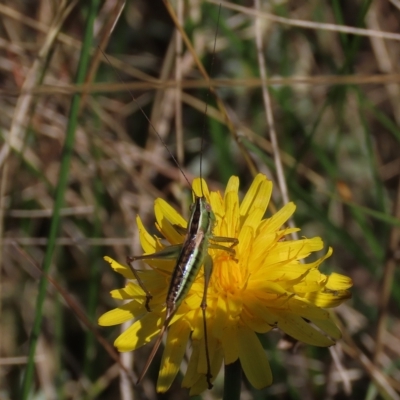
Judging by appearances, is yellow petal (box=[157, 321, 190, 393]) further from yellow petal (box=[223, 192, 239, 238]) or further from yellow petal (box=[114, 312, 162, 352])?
yellow petal (box=[223, 192, 239, 238])

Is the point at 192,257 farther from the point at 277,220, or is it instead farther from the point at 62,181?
the point at 62,181

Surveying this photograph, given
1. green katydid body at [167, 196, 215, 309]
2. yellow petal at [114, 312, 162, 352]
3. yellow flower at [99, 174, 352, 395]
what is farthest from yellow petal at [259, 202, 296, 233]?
yellow petal at [114, 312, 162, 352]

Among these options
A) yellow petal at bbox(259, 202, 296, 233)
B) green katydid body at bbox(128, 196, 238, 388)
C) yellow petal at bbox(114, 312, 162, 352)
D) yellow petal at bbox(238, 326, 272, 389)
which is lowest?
yellow petal at bbox(238, 326, 272, 389)

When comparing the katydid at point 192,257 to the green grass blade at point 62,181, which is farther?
the green grass blade at point 62,181

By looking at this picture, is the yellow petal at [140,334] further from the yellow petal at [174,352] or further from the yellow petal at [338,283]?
the yellow petal at [338,283]

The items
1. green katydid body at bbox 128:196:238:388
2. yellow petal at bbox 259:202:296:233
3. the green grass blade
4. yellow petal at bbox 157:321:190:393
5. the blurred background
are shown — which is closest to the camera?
green katydid body at bbox 128:196:238:388

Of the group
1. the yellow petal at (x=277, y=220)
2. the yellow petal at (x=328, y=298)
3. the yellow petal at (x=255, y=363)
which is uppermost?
the yellow petal at (x=277, y=220)

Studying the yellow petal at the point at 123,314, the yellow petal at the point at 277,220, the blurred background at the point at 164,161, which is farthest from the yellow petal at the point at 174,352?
the blurred background at the point at 164,161
